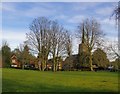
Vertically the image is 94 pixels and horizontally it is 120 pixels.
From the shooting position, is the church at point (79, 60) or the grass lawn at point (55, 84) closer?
the grass lawn at point (55, 84)

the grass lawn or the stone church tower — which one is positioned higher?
the stone church tower

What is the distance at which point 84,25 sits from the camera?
81.9 meters

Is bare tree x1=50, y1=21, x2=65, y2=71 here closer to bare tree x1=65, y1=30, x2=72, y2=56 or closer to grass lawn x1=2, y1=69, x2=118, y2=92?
bare tree x1=65, y1=30, x2=72, y2=56

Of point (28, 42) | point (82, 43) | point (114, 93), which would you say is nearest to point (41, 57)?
point (28, 42)

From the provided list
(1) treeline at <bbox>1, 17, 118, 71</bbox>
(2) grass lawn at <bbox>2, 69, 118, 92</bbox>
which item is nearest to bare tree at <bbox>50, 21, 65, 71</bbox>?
(1) treeline at <bbox>1, 17, 118, 71</bbox>

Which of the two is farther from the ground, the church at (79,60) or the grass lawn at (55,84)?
the church at (79,60)

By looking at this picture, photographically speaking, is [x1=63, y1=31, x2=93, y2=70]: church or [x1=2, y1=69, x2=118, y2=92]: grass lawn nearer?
[x1=2, y1=69, x2=118, y2=92]: grass lawn

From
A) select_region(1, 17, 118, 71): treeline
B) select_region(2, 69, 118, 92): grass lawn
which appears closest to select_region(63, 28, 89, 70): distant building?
select_region(1, 17, 118, 71): treeline

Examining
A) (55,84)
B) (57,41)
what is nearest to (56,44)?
(57,41)

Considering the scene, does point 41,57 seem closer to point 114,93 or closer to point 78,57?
point 78,57

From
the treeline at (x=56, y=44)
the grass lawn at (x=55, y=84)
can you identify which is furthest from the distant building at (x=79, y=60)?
the grass lawn at (x=55, y=84)

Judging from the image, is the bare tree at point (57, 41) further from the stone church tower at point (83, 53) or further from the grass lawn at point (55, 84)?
the grass lawn at point (55, 84)

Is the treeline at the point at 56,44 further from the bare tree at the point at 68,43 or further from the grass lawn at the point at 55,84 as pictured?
the grass lawn at the point at 55,84

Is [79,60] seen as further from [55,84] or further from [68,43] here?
[55,84]
